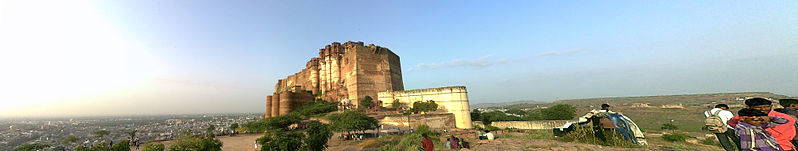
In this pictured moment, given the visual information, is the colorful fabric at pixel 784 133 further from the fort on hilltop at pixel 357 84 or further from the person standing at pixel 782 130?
the fort on hilltop at pixel 357 84

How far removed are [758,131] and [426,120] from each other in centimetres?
2056

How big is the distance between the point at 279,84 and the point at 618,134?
65.8 meters

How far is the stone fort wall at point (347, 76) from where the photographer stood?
114 feet

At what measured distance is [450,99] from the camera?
29.1 m

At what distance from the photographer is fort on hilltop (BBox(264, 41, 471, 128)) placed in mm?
29406

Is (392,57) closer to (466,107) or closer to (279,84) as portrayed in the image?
(466,107)

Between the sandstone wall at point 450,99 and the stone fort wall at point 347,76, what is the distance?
20.8 ft

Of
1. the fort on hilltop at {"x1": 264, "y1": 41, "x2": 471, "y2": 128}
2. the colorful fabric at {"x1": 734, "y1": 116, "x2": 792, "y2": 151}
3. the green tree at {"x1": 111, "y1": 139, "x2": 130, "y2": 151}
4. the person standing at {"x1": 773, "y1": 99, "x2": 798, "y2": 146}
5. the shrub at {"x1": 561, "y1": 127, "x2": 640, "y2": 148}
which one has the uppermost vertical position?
the fort on hilltop at {"x1": 264, "y1": 41, "x2": 471, "y2": 128}

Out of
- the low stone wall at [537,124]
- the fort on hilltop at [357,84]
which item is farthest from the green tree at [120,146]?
the low stone wall at [537,124]

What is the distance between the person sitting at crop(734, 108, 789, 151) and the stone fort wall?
32416mm

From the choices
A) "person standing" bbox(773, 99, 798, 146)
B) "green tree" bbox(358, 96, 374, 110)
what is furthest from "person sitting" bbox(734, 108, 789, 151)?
"green tree" bbox(358, 96, 374, 110)

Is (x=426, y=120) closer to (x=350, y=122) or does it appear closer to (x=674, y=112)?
(x=350, y=122)

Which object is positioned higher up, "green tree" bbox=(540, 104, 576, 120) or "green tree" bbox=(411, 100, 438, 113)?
"green tree" bbox=(411, 100, 438, 113)

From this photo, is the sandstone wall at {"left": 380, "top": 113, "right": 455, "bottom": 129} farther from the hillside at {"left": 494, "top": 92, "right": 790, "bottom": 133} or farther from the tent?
the hillside at {"left": 494, "top": 92, "right": 790, "bottom": 133}
